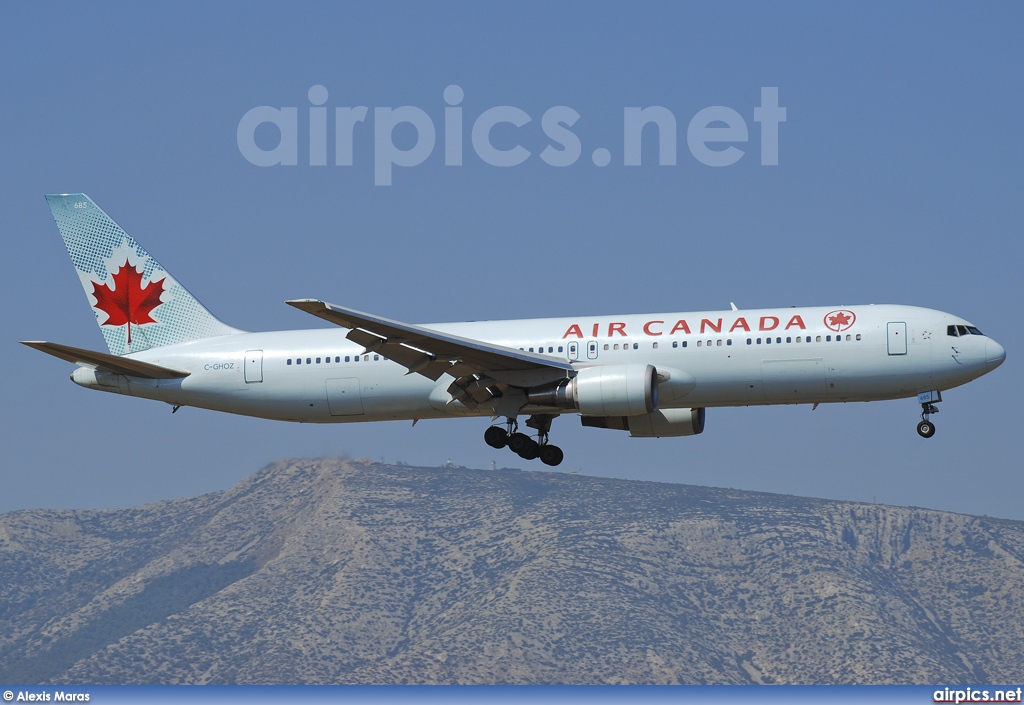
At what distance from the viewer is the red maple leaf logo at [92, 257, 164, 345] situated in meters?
56.8

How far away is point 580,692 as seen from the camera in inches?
1519

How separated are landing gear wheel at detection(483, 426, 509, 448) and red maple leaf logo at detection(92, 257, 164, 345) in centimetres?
1383

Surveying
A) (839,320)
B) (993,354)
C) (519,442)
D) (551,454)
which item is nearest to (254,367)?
(519,442)

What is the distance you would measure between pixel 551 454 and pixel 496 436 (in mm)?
2021

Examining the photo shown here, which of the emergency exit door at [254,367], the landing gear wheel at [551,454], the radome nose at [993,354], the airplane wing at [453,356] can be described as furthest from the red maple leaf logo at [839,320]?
the emergency exit door at [254,367]

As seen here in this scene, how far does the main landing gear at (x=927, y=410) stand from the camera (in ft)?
158

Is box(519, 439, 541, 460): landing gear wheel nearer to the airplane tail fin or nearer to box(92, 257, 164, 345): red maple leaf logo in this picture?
the airplane tail fin

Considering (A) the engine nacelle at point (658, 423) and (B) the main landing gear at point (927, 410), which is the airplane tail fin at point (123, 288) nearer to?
(A) the engine nacelle at point (658, 423)

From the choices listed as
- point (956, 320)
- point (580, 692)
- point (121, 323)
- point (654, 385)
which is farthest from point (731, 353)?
point (121, 323)

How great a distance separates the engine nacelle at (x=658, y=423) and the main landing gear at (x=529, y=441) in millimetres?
1617

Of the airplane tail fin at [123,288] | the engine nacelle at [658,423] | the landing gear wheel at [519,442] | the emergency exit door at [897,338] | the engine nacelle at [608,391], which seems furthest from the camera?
the airplane tail fin at [123,288]

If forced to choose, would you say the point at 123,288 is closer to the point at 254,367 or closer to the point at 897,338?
the point at 254,367

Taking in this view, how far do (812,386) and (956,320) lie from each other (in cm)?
522

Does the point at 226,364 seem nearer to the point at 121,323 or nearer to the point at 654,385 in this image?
the point at 121,323
